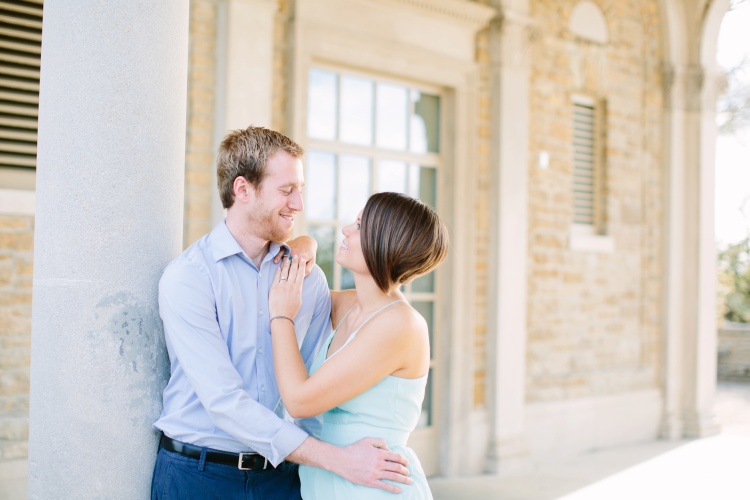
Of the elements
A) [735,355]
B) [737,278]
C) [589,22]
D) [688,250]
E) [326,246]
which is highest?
[589,22]

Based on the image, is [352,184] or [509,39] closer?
[352,184]

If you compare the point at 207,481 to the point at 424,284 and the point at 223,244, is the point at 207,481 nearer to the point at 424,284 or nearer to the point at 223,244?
the point at 223,244

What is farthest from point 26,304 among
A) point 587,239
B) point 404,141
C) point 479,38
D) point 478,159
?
point 587,239

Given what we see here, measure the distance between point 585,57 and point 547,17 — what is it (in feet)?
1.97

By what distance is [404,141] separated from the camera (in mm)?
6273

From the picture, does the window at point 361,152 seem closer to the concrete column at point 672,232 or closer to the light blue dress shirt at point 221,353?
the concrete column at point 672,232

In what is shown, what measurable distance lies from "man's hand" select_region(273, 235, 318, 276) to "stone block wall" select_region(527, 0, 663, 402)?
482 cm

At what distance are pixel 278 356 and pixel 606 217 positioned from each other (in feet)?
20.5

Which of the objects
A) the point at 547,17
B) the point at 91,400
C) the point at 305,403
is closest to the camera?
the point at 91,400

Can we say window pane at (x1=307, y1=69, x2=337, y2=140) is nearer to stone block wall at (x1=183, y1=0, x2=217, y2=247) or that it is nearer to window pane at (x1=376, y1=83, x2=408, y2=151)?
window pane at (x1=376, y1=83, x2=408, y2=151)

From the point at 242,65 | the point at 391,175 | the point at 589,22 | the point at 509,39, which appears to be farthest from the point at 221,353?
the point at 589,22

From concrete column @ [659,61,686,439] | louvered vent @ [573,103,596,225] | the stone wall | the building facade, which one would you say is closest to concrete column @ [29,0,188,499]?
the building facade

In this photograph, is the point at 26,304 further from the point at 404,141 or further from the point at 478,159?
the point at 478,159

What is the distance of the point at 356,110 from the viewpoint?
589 centimetres
